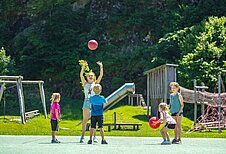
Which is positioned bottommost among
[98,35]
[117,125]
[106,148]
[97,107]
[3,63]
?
[117,125]

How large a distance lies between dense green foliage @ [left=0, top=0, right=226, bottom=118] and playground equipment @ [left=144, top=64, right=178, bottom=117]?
23.6 feet

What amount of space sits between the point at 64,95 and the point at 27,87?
310 cm

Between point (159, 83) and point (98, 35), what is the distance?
17.9 m

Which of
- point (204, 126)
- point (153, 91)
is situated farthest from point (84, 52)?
point (204, 126)

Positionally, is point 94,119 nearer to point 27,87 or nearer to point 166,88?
point 166,88

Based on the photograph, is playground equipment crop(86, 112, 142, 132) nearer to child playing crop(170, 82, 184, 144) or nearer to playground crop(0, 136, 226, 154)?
child playing crop(170, 82, 184, 144)

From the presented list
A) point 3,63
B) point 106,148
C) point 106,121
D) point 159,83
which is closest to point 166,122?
point 106,148

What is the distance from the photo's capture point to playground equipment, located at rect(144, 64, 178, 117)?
24039 mm

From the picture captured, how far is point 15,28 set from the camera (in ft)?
152

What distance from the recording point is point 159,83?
25344mm

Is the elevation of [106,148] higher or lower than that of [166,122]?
lower

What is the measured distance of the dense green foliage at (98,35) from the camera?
37.3 metres

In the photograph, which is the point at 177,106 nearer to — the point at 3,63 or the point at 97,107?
the point at 97,107

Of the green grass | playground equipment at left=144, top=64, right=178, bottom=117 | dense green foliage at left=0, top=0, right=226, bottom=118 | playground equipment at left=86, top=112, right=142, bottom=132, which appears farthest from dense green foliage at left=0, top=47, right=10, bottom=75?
playground equipment at left=86, top=112, right=142, bottom=132
